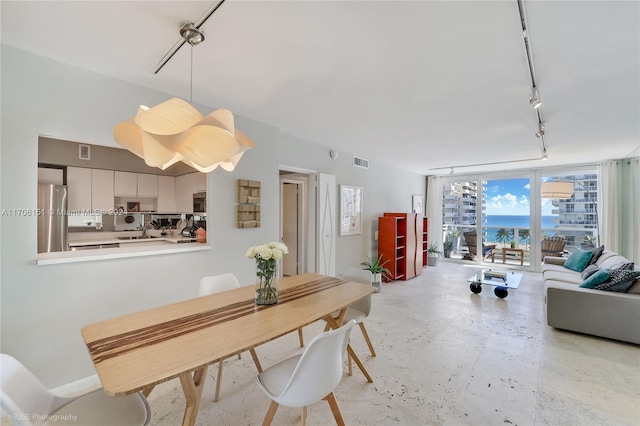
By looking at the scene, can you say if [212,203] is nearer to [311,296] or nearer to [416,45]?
[311,296]

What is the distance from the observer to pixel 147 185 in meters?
4.66

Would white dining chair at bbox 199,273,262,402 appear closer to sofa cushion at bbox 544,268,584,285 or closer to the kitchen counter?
the kitchen counter

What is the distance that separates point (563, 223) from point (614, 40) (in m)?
6.01

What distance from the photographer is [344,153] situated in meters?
5.06

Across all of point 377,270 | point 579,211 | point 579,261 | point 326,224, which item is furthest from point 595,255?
point 326,224

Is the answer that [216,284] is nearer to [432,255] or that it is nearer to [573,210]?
[432,255]

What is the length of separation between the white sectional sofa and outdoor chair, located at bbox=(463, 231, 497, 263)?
4230 millimetres

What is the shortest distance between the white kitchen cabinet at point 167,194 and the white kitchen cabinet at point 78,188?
1.02 meters

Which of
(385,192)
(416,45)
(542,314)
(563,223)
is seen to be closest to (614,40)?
(416,45)

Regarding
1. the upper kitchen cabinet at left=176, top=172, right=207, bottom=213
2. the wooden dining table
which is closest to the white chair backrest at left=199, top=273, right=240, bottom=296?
the wooden dining table

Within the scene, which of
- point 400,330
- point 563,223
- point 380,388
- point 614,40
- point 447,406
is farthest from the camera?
point 563,223

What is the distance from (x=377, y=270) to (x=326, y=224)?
127 cm

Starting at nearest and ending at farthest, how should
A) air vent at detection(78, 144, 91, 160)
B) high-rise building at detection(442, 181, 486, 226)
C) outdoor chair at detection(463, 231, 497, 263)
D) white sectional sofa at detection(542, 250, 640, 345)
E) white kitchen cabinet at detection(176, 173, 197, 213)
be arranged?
white sectional sofa at detection(542, 250, 640, 345) → air vent at detection(78, 144, 91, 160) → white kitchen cabinet at detection(176, 173, 197, 213) → outdoor chair at detection(463, 231, 497, 263) → high-rise building at detection(442, 181, 486, 226)

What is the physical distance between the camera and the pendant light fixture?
1.27 meters
